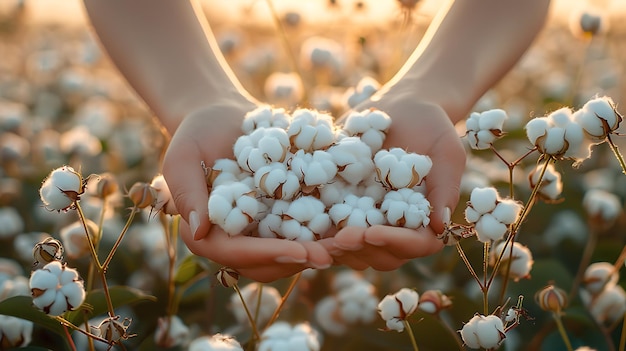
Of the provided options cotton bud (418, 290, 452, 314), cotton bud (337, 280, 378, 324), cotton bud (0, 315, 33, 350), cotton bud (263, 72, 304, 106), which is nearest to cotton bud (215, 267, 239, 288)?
cotton bud (418, 290, 452, 314)

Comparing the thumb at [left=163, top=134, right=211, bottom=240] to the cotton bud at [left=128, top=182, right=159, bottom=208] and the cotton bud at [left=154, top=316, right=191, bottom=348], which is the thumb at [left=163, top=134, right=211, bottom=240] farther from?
the cotton bud at [left=154, top=316, right=191, bottom=348]

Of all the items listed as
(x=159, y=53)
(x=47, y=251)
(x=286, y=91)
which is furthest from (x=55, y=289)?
(x=286, y=91)

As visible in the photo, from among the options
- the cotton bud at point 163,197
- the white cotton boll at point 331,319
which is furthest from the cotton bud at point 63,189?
the white cotton boll at point 331,319

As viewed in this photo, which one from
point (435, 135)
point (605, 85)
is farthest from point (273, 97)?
point (605, 85)

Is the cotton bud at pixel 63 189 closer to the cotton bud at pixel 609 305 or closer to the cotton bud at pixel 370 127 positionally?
the cotton bud at pixel 370 127

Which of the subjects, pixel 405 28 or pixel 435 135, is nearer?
pixel 435 135

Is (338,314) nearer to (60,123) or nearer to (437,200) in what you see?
(437,200)
